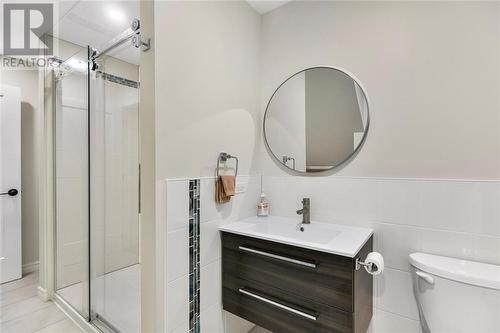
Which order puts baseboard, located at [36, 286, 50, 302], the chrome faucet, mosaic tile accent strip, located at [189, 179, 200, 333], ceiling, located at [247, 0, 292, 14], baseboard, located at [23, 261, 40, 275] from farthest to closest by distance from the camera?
baseboard, located at [23, 261, 40, 275] < baseboard, located at [36, 286, 50, 302] < ceiling, located at [247, 0, 292, 14] < the chrome faucet < mosaic tile accent strip, located at [189, 179, 200, 333]

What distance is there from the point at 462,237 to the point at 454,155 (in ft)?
1.39

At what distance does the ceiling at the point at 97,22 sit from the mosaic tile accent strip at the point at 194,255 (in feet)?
2.63

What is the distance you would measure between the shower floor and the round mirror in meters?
1.25

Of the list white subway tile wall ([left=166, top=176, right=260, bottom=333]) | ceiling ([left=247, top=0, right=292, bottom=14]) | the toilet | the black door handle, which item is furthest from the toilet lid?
the black door handle

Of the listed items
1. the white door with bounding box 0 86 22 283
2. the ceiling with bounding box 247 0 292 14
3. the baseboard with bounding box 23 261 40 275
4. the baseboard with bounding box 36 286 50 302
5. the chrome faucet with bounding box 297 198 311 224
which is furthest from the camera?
the baseboard with bounding box 23 261 40 275

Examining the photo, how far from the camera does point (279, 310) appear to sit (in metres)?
1.32

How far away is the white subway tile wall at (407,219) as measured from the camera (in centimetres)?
121

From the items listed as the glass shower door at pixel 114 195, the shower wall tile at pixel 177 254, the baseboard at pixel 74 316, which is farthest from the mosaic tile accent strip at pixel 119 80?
the baseboard at pixel 74 316

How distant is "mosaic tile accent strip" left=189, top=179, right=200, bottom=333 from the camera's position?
1.36m

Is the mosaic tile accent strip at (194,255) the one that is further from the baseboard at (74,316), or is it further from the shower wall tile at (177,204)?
the baseboard at (74,316)

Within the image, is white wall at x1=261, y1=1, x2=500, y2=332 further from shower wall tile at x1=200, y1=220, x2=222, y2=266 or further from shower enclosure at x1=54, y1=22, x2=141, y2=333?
shower enclosure at x1=54, y1=22, x2=141, y2=333

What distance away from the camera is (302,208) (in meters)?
1.73

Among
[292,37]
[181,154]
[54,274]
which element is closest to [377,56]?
[292,37]

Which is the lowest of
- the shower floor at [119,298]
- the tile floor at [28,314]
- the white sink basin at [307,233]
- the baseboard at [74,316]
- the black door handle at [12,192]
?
the tile floor at [28,314]
